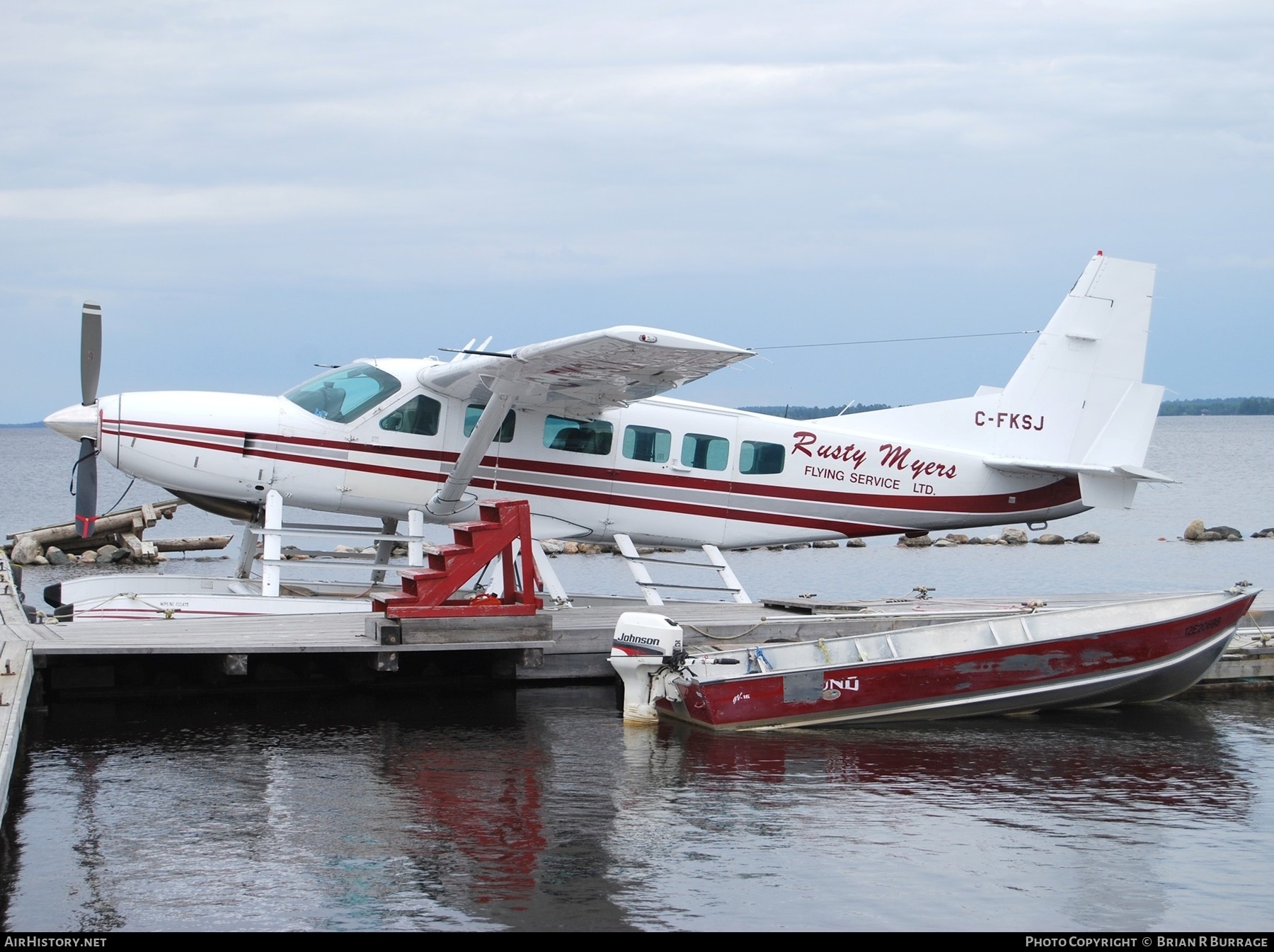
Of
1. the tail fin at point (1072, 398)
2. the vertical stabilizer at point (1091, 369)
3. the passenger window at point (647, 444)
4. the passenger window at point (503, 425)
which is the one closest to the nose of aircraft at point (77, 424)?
the passenger window at point (503, 425)

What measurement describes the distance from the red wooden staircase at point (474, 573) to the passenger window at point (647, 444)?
2.57 metres

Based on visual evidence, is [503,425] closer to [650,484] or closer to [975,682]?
[650,484]

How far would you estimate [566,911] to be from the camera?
777 cm

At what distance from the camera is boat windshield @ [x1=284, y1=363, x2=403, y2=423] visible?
1441cm

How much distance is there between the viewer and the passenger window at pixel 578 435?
Result: 1477 centimetres

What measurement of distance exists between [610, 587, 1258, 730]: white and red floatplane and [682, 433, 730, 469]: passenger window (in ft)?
8.17

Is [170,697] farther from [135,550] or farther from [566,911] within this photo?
[135,550]

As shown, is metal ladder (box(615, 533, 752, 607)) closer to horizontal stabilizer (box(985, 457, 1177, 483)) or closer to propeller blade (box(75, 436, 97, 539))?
horizontal stabilizer (box(985, 457, 1177, 483))

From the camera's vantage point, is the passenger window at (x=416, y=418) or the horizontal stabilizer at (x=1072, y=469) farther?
the horizontal stabilizer at (x=1072, y=469)

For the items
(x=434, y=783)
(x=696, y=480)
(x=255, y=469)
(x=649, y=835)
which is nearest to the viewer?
(x=649, y=835)

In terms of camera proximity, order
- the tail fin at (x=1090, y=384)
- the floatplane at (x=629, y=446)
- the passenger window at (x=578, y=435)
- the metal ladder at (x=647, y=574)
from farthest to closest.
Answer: the tail fin at (x=1090, y=384) < the passenger window at (x=578, y=435) < the metal ladder at (x=647, y=574) < the floatplane at (x=629, y=446)

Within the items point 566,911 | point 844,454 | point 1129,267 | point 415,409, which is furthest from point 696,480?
point 566,911

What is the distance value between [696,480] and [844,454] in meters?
1.75

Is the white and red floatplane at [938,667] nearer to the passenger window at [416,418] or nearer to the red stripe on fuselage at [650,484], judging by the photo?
the red stripe on fuselage at [650,484]
